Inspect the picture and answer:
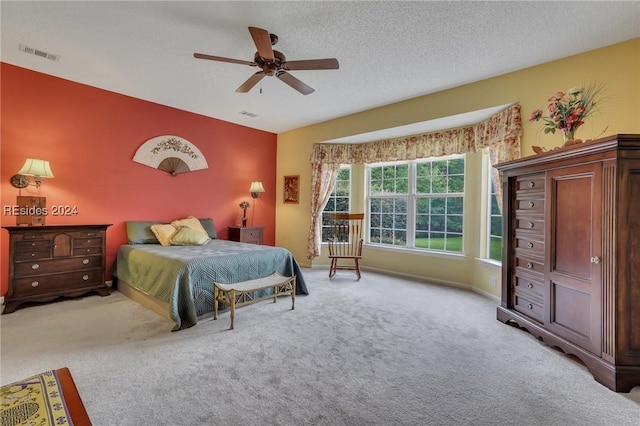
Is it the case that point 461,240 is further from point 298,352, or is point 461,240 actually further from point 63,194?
point 63,194

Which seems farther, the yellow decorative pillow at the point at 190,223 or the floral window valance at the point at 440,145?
the yellow decorative pillow at the point at 190,223

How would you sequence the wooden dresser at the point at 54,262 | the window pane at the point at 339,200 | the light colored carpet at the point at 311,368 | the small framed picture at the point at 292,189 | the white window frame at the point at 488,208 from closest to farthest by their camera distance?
the light colored carpet at the point at 311,368 → the wooden dresser at the point at 54,262 → the white window frame at the point at 488,208 → the window pane at the point at 339,200 → the small framed picture at the point at 292,189

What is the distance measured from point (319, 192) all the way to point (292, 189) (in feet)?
2.33

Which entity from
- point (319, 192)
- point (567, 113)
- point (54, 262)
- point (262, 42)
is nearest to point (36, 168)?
point (54, 262)

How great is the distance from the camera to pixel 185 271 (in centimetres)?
281

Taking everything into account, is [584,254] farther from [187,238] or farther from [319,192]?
[187,238]

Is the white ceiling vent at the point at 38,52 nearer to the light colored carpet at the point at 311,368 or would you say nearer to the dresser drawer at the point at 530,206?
the light colored carpet at the point at 311,368

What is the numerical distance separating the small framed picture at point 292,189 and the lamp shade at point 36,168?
3.54 m

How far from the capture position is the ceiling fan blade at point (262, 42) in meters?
2.10

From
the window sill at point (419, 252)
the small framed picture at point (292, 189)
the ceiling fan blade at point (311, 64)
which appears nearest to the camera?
the ceiling fan blade at point (311, 64)

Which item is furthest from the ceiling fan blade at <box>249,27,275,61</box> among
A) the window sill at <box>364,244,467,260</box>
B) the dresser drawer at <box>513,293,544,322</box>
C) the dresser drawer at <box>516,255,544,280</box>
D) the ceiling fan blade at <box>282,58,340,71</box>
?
the window sill at <box>364,244,467,260</box>

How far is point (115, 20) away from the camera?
243cm

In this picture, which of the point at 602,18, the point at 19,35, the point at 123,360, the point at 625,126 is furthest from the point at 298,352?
the point at 19,35

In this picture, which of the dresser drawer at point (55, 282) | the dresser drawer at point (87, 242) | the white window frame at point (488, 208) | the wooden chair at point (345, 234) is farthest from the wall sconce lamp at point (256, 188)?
the white window frame at point (488, 208)
